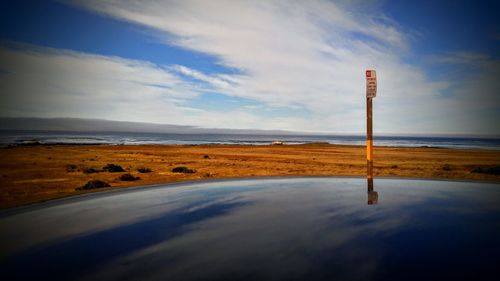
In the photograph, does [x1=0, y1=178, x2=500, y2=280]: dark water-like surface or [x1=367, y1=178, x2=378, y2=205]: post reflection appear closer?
[x1=0, y1=178, x2=500, y2=280]: dark water-like surface

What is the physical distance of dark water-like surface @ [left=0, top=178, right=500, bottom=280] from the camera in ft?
14.2

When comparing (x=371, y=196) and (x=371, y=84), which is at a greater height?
(x=371, y=84)

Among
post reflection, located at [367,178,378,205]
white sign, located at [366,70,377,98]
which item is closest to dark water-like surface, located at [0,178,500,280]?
post reflection, located at [367,178,378,205]

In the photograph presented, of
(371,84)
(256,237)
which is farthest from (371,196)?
(256,237)

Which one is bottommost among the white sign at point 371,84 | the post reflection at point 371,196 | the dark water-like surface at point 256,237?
the dark water-like surface at point 256,237

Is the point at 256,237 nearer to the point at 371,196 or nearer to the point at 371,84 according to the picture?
A: the point at 371,196

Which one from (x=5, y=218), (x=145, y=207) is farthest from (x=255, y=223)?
(x=5, y=218)

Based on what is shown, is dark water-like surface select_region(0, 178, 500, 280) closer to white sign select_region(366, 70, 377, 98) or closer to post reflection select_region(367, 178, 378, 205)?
post reflection select_region(367, 178, 378, 205)

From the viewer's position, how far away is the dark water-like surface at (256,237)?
14.2 ft

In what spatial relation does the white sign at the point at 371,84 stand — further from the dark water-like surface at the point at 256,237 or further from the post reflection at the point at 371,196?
the dark water-like surface at the point at 256,237

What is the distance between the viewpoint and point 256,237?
585cm

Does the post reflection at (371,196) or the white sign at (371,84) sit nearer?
the post reflection at (371,196)

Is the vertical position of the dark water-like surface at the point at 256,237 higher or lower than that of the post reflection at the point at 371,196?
lower

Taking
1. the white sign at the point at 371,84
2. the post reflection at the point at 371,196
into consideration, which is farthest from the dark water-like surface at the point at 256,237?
A: the white sign at the point at 371,84
